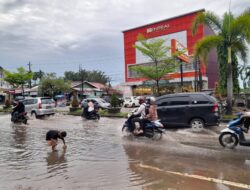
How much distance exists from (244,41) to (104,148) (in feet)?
44.5

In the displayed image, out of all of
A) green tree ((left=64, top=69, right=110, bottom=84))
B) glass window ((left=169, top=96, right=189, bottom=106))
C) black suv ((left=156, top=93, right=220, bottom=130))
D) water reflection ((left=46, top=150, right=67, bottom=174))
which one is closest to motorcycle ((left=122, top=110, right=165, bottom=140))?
black suv ((left=156, top=93, right=220, bottom=130))

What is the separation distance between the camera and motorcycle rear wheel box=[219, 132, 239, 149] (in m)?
9.52

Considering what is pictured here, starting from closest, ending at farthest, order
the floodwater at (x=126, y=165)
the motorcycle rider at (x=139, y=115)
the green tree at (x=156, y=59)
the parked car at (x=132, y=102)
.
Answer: the floodwater at (x=126, y=165) < the motorcycle rider at (x=139, y=115) < the green tree at (x=156, y=59) < the parked car at (x=132, y=102)

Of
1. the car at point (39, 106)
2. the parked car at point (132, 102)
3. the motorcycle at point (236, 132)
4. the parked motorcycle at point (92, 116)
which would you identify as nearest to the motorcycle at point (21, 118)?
the car at point (39, 106)

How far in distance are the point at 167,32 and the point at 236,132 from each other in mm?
48175

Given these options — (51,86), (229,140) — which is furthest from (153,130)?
(51,86)

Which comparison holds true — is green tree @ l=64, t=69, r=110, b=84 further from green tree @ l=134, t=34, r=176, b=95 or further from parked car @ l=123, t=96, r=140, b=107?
green tree @ l=134, t=34, r=176, b=95

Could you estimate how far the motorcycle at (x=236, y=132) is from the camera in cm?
928

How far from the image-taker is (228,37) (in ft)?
64.3

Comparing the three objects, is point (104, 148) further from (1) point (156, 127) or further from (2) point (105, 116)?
(2) point (105, 116)

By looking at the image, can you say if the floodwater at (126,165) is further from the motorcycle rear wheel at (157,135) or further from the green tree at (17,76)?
the green tree at (17,76)

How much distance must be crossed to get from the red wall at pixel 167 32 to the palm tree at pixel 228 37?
27879 mm

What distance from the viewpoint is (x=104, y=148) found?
9.96m

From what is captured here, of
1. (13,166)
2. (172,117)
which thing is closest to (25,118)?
(172,117)
